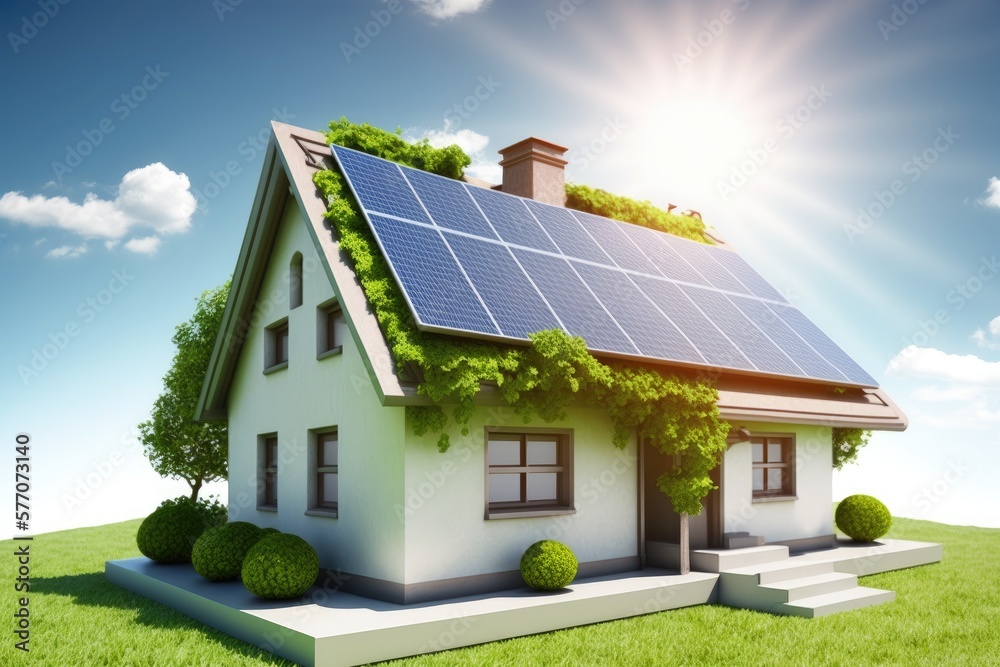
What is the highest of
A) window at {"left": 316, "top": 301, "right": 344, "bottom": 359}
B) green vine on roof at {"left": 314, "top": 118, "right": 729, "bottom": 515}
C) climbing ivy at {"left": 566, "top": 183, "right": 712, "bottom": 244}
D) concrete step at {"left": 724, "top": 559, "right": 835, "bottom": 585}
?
climbing ivy at {"left": 566, "top": 183, "right": 712, "bottom": 244}

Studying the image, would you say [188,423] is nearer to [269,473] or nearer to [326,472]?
[269,473]

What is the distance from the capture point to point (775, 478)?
55.2ft

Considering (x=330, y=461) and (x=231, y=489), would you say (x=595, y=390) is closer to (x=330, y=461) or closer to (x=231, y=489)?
(x=330, y=461)

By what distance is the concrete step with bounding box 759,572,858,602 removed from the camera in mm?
12258

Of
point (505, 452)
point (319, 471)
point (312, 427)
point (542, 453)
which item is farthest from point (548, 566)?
point (312, 427)

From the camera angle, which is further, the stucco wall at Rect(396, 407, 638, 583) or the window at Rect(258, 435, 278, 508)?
the window at Rect(258, 435, 278, 508)

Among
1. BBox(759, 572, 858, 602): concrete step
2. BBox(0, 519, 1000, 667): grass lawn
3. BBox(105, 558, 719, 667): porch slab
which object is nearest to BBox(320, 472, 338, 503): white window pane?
BBox(105, 558, 719, 667): porch slab

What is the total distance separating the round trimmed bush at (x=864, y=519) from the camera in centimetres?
1792

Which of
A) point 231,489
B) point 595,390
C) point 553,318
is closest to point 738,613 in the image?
point 595,390

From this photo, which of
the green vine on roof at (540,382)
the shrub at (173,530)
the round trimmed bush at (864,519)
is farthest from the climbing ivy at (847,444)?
the shrub at (173,530)

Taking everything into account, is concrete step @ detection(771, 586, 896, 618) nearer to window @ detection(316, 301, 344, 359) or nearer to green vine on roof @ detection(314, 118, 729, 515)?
green vine on roof @ detection(314, 118, 729, 515)

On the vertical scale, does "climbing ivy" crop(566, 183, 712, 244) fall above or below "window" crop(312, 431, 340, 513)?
Answer: above

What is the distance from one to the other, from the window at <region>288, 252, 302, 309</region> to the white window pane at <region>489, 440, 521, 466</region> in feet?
16.8

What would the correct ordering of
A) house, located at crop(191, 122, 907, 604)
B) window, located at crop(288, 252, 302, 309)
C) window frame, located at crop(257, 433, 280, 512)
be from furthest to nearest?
window frame, located at crop(257, 433, 280, 512) → window, located at crop(288, 252, 302, 309) → house, located at crop(191, 122, 907, 604)
